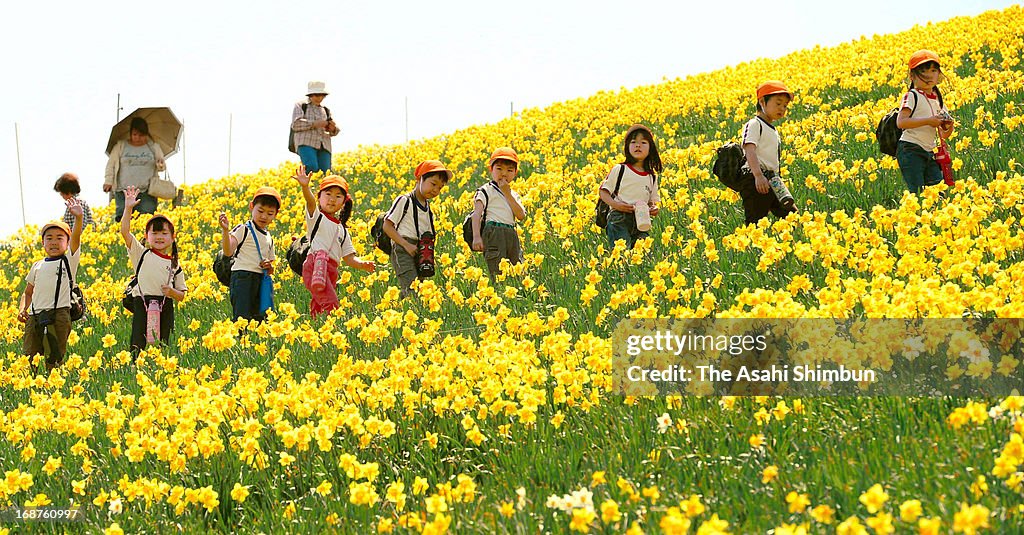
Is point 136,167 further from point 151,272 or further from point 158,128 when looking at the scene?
point 151,272

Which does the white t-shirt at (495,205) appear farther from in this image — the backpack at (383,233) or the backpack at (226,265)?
the backpack at (226,265)

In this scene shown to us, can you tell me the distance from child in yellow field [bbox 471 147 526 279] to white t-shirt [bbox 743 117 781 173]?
2.02 m

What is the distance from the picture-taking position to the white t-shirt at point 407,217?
917 centimetres

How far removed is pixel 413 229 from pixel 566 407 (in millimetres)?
4492

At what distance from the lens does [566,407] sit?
4969 millimetres

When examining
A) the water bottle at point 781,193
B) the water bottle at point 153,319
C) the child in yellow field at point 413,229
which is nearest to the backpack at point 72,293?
the water bottle at point 153,319

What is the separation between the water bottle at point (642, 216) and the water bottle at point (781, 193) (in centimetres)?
106

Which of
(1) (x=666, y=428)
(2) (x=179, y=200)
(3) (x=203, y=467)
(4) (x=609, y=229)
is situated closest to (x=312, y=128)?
(2) (x=179, y=200)

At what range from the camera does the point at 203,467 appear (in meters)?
5.15

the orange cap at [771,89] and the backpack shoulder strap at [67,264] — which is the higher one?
the orange cap at [771,89]

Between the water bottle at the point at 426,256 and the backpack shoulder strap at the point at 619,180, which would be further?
the water bottle at the point at 426,256

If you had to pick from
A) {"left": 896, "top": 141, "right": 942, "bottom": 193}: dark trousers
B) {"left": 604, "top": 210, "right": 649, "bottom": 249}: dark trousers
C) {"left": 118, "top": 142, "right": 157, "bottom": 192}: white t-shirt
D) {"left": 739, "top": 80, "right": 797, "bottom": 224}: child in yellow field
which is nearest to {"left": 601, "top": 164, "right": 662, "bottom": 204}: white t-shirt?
{"left": 604, "top": 210, "right": 649, "bottom": 249}: dark trousers

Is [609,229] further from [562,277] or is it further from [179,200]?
[179,200]

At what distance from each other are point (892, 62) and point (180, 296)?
505 inches
